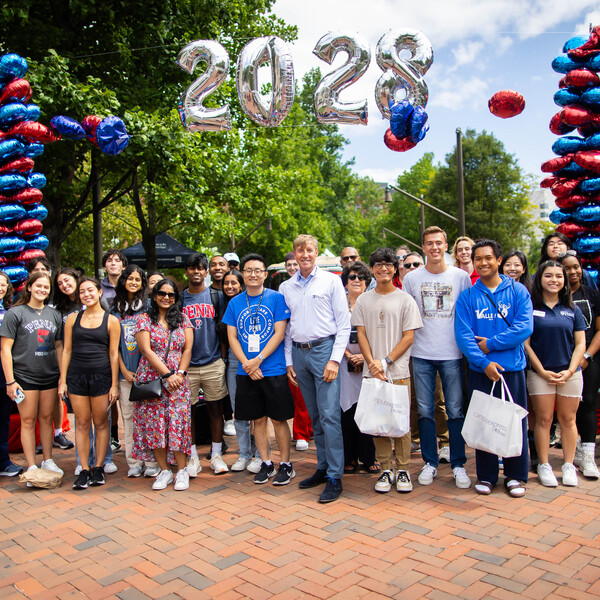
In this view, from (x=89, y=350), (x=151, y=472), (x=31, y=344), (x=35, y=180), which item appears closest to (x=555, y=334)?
(x=151, y=472)

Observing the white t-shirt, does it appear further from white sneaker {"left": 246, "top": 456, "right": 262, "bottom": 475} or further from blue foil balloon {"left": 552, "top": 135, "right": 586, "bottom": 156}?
blue foil balloon {"left": 552, "top": 135, "right": 586, "bottom": 156}

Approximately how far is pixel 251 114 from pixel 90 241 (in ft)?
54.8

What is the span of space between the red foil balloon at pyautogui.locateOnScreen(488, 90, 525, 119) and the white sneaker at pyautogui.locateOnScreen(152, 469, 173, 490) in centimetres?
521

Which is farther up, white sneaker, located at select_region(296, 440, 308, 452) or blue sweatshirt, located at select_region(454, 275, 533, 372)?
blue sweatshirt, located at select_region(454, 275, 533, 372)

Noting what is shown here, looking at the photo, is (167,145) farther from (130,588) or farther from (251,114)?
(130,588)

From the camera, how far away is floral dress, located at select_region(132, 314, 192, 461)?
4.85 metres

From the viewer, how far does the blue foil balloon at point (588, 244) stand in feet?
18.8

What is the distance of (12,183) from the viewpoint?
6.32 meters

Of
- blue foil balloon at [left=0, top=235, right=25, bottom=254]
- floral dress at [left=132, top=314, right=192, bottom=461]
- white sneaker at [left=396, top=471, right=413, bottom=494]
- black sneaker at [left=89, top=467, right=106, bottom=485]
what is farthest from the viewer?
blue foil balloon at [left=0, top=235, right=25, bottom=254]

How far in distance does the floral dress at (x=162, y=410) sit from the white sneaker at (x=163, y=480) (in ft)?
0.75

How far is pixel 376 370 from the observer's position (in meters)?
4.53

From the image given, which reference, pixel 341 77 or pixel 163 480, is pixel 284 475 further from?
pixel 341 77

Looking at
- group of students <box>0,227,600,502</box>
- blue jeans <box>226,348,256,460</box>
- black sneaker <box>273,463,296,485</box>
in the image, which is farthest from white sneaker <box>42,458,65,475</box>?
black sneaker <box>273,463,296,485</box>

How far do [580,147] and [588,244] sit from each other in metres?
1.06
